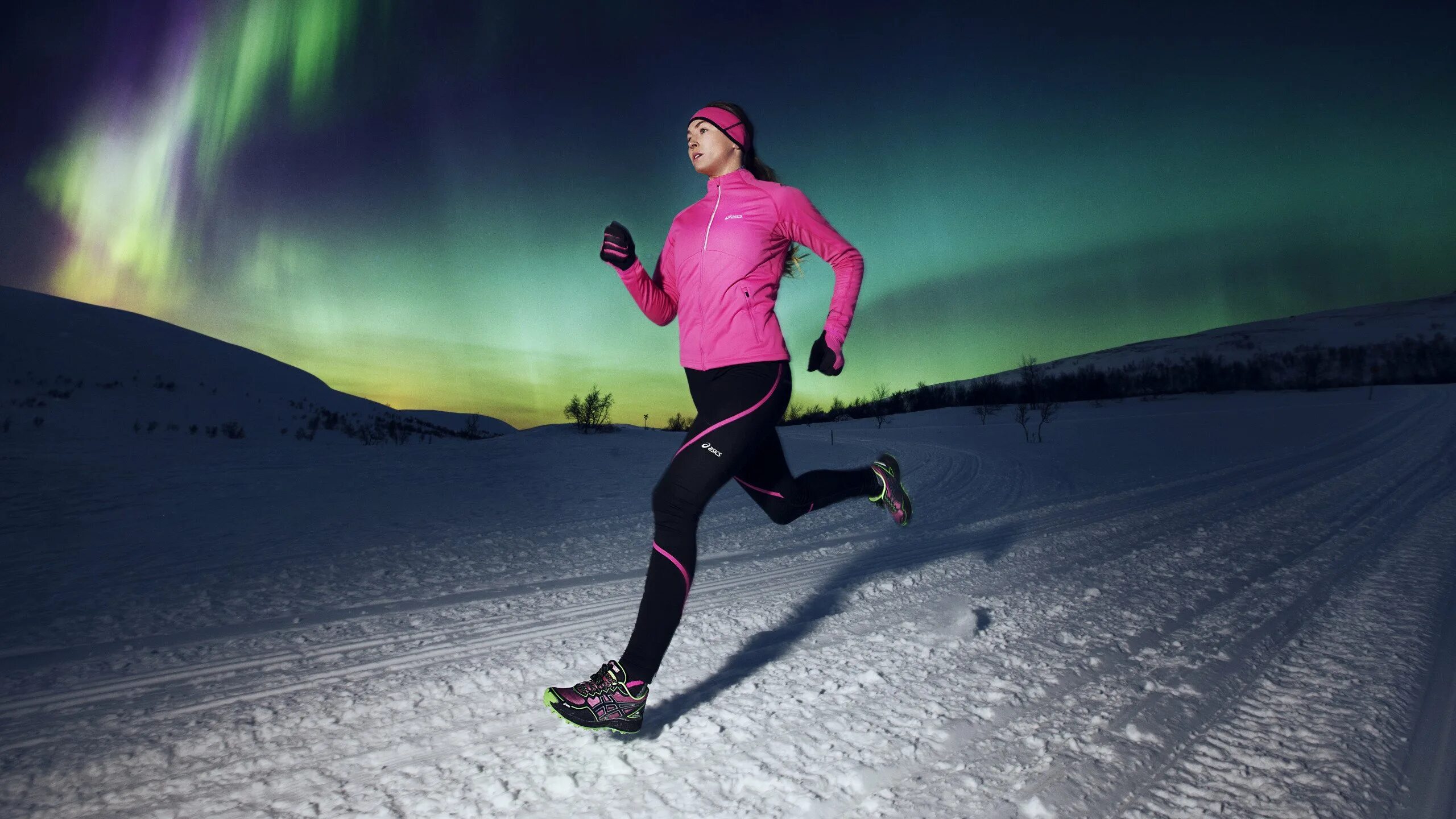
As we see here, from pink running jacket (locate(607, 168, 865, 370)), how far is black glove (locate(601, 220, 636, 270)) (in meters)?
0.06

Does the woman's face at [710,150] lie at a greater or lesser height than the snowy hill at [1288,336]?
lesser

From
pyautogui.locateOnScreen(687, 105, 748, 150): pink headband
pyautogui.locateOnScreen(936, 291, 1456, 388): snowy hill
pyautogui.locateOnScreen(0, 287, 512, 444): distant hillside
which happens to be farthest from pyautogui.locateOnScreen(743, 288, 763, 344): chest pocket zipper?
pyautogui.locateOnScreen(936, 291, 1456, 388): snowy hill

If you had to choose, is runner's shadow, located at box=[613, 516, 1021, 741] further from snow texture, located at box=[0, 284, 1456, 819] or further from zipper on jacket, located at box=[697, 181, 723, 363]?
zipper on jacket, located at box=[697, 181, 723, 363]

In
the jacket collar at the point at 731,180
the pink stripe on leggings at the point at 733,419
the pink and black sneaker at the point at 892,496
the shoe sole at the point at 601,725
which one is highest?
the jacket collar at the point at 731,180

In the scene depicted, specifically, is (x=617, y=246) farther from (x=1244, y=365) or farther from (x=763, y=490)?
(x=1244, y=365)

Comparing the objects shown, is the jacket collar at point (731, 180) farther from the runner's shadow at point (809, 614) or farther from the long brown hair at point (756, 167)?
the runner's shadow at point (809, 614)

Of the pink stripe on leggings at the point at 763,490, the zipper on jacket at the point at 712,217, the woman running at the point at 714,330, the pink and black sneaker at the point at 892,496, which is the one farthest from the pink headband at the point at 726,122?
the pink and black sneaker at the point at 892,496

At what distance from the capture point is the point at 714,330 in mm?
2160

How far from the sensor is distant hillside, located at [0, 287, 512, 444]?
456 inches

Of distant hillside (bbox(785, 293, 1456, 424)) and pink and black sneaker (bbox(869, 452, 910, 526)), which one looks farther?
distant hillside (bbox(785, 293, 1456, 424))

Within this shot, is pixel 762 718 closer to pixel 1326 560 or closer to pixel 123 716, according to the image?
pixel 123 716

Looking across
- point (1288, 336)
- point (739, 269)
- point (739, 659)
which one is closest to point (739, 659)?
point (739, 659)

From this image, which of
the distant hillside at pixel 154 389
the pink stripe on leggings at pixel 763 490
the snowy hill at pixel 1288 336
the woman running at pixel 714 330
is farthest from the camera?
the snowy hill at pixel 1288 336

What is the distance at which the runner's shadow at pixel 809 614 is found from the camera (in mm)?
2076
